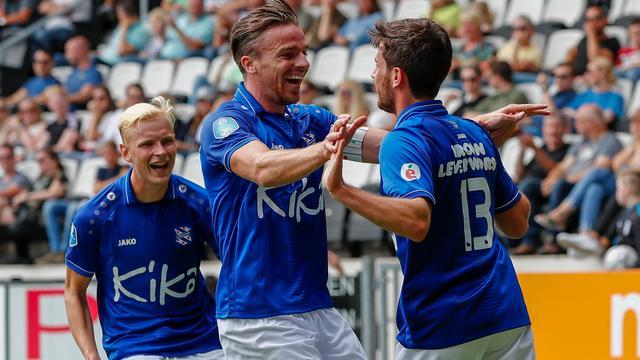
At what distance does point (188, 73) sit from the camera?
1563 centimetres

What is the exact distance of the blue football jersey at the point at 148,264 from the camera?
5480mm

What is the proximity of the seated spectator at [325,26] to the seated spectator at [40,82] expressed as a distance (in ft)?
13.4

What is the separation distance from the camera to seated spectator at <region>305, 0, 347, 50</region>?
14477 mm

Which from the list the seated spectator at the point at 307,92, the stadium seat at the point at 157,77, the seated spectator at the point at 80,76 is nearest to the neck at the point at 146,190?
the seated spectator at the point at 307,92

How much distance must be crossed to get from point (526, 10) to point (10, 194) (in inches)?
254

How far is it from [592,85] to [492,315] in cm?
734

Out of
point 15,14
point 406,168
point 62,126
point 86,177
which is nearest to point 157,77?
point 62,126

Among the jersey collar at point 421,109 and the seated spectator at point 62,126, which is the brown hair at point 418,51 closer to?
the jersey collar at point 421,109

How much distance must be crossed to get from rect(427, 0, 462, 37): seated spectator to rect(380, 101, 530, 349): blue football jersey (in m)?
9.12

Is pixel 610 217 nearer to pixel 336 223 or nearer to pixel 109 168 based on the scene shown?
pixel 336 223

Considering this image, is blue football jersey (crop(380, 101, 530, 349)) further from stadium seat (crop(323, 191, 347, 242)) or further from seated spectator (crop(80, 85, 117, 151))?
seated spectator (crop(80, 85, 117, 151))

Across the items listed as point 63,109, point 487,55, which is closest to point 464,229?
point 487,55

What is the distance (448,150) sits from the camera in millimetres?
4336

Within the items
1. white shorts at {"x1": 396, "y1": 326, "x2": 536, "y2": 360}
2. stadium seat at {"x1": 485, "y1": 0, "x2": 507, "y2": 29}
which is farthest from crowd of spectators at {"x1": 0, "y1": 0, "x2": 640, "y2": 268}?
white shorts at {"x1": 396, "y1": 326, "x2": 536, "y2": 360}
